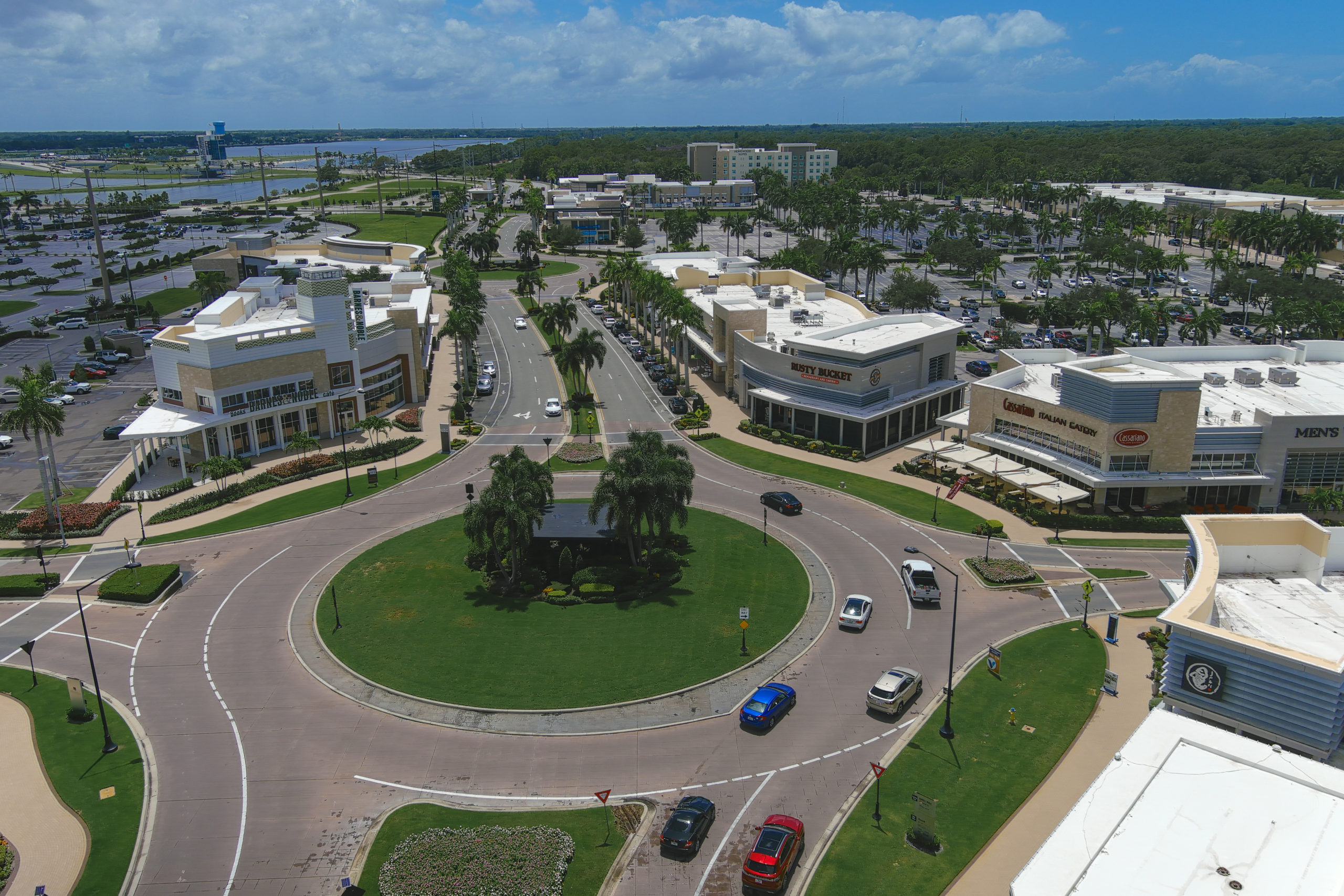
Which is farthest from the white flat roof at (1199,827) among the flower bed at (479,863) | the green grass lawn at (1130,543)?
the green grass lawn at (1130,543)

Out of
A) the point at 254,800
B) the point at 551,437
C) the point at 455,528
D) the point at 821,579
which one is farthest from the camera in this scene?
the point at 551,437

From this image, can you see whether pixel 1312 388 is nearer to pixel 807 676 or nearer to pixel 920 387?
pixel 920 387

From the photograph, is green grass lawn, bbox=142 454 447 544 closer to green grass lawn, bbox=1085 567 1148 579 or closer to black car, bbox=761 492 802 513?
black car, bbox=761 492 802 513

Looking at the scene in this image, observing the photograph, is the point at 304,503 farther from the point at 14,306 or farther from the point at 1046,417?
the point at 14,306

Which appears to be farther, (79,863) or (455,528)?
(455,528)

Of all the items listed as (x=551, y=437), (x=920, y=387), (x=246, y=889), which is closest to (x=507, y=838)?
(x=246, y=889)

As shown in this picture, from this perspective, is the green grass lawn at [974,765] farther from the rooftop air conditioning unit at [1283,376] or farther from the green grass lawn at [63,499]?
the green grass lawn at [63,499]
